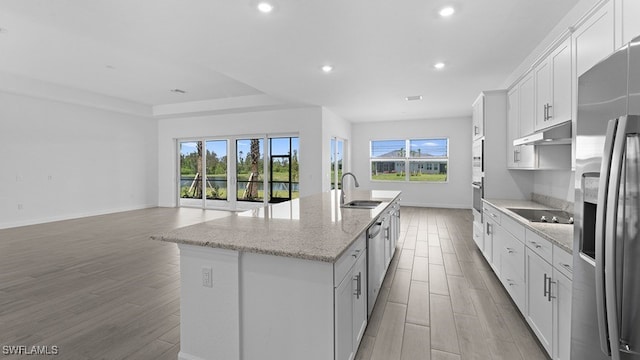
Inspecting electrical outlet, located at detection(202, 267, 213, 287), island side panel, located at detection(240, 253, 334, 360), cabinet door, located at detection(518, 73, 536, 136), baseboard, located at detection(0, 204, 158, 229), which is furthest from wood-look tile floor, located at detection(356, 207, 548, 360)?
baseboard, located at detection(0, 204, 158, 229)

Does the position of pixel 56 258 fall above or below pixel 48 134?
below

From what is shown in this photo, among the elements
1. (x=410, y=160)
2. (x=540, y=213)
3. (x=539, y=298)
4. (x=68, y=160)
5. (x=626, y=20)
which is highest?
(x=626, y=20)

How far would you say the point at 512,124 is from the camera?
370 centimetres

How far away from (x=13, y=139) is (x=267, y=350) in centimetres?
758

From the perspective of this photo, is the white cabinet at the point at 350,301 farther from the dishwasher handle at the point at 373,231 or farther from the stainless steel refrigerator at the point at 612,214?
the stainless steel refrigerator at the point at 612,214

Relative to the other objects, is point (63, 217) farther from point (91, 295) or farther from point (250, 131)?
point (91, 295)

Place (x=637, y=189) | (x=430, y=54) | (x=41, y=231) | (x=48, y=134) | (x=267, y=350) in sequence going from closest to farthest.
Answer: (x=637, y=189) → (x=267, y=350) → (x=430, y=54) → (x=41, y=231) → (x=48, y=134)

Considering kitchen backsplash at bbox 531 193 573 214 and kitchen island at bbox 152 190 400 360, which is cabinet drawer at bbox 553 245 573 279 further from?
kitchen backsplash at bbox 531 193 573 214

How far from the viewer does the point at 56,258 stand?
13.0 feet

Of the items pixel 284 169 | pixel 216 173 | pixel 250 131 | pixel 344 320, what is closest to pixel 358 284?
pixel 344 320

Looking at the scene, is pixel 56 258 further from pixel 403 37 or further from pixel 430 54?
pixel 430 54

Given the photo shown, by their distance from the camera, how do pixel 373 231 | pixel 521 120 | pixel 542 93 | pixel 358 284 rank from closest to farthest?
pixel 358 284 → pixel 373 231 → pixel 542 93 → pixel 521 120

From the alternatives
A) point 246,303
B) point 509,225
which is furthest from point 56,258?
point 509,225

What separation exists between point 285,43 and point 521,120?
9.71 feet
